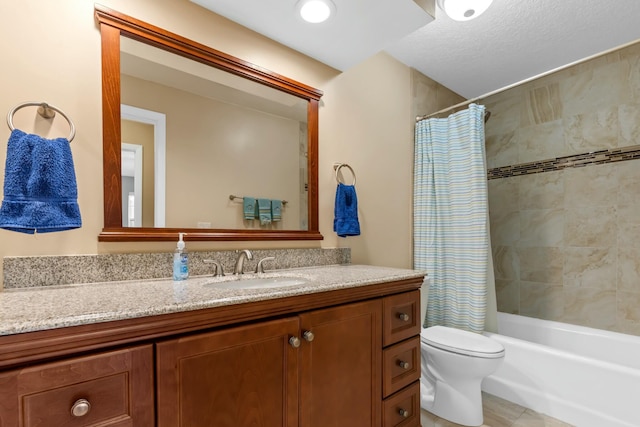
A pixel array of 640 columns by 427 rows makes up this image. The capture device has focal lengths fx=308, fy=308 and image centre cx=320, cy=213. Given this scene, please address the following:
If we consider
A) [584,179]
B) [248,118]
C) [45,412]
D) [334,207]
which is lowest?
[45,412]

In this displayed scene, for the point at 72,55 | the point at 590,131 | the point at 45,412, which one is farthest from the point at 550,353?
the point at 72,55

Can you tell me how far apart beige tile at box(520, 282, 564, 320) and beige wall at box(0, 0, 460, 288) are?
1162 millimetres

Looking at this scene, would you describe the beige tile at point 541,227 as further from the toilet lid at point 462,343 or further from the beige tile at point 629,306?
the toilet lid at point 462,343

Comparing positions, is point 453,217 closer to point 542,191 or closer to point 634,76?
point 542,191

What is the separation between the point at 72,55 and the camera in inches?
43.5

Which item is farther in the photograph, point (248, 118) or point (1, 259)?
point (248, 118)

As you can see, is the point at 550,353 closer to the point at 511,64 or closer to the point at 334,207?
the point at 334,207

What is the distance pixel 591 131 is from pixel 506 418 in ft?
6.87

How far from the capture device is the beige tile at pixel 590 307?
219 centimetres

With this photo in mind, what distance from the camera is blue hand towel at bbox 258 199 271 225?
1.58 metres

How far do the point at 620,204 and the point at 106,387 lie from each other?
3.02 metres

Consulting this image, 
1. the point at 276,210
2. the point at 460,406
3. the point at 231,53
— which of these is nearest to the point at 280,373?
the point at 276,210

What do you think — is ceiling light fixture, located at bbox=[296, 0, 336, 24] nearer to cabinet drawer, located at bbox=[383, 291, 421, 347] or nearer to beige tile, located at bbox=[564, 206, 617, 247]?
cabinet drawer, located at bbox=[383, 291, 421, 347]

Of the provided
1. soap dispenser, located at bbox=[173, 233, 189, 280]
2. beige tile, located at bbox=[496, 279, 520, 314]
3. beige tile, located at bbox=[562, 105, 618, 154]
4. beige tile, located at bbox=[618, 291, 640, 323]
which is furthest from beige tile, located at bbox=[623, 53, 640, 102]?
soap dispenser, located at bbox=[173, 233, 189, 280]
